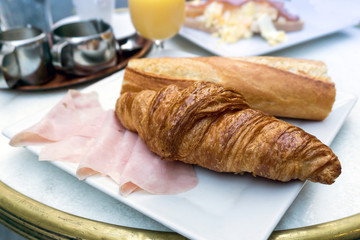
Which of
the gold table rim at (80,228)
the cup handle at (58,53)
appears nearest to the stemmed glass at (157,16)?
the cup handle at (58,53)

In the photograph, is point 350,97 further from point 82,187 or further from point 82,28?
point 82,28

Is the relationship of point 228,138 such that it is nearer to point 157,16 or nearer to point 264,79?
point 264,79

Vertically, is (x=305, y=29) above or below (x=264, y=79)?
below

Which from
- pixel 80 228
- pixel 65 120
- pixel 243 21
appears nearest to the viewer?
pixel 80 228

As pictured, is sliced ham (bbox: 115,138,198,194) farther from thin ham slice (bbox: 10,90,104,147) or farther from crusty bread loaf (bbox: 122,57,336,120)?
crusty bread loaf (bbox: 122,57,336,120)

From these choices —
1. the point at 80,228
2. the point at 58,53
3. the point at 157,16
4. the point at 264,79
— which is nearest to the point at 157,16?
the point at 157,16
